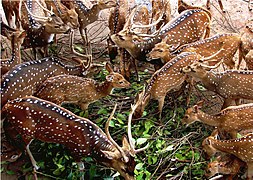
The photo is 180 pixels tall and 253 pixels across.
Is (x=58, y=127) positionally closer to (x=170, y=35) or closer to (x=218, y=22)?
(x=170, y=35)

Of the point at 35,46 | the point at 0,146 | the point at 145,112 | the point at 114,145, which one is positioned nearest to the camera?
the point at 114,145

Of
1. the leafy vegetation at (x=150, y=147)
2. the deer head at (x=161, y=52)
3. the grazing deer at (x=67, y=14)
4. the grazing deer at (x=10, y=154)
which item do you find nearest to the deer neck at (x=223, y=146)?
the leafy vegetation at (x=150, y=147)

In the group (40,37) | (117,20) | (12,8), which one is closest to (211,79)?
(117,20)

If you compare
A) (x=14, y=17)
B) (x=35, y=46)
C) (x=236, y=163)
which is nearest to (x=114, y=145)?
(x=236, y=163)

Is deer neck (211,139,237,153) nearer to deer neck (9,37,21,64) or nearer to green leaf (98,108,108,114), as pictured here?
green leaf (98,108,108,114)

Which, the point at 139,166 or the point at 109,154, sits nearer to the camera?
the point at 109,154

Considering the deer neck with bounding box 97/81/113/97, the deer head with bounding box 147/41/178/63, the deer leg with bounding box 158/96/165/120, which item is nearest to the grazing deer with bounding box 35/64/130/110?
the deer neck with bounding box 97/81/113/97

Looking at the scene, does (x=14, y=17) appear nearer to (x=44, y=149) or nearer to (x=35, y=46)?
(x=35, y=46)
